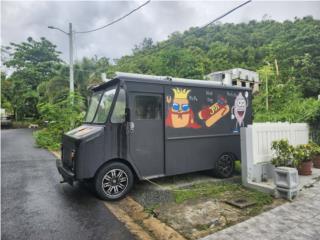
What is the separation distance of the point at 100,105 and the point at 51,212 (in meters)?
2.34

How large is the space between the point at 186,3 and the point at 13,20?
7620mm

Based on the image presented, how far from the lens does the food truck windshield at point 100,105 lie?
504cm

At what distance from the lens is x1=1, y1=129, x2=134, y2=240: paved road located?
133 inches

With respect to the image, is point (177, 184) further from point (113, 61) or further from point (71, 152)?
point (113, 61)

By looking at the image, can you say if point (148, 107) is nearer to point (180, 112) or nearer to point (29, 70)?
point (180, 112)

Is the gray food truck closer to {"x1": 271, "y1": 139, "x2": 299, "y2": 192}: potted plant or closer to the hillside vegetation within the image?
{"x1": 271, "y1": 139, "x2": 299, "y2": 192}: potted plant

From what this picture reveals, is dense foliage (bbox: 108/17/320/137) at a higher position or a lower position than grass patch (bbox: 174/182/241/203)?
higher

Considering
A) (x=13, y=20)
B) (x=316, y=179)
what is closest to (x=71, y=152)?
(x=316, y=179)

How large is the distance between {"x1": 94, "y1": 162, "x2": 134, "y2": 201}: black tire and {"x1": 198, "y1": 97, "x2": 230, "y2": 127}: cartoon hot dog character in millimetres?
2240

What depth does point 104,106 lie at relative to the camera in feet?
17.1

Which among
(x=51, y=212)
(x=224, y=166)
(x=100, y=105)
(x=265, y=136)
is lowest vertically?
(x=51, y=212)

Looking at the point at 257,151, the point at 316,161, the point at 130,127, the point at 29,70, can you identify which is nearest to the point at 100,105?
the point at 130,127

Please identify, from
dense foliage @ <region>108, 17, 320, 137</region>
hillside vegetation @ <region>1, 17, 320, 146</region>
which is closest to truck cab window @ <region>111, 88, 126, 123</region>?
hillside vegetation @ <region>1, 17, 320, 146</region>

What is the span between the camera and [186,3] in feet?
28.5
